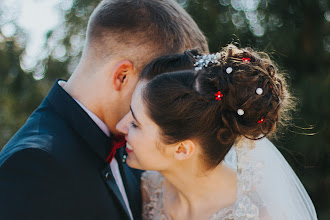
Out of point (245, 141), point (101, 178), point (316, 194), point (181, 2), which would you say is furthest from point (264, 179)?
point (181, 2)

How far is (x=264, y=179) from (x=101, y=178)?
1012 millimetres

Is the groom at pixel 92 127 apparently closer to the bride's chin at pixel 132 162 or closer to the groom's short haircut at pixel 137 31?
the groom's short haircut at pixel 137 31

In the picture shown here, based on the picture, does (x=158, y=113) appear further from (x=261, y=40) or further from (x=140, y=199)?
(x=261, y=40)

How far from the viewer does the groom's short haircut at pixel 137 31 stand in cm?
264

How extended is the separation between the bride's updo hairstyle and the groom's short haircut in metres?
0.25

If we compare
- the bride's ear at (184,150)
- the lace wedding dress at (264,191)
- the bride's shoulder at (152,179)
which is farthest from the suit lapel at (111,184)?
the bride's shoulder at (152,179)

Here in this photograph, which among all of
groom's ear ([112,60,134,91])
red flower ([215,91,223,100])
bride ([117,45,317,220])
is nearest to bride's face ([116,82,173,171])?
bride ([117,45,317,220])

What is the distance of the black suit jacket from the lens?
2031 mm

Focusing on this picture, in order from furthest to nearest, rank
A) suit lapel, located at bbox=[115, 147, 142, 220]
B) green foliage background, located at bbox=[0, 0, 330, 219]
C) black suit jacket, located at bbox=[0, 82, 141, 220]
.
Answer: green foliage background, located at bbox=[0, 0, 330, 219]
suit lapel, located at bbox=[115, 147, 142, 220]
black suit jacket, located at bbox=[0, 82, 141, 220]

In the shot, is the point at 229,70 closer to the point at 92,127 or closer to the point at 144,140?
the point at 144,140

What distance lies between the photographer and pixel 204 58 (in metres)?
2.42

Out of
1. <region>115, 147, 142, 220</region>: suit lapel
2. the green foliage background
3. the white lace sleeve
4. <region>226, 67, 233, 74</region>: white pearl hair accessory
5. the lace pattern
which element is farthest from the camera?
the green foliage background

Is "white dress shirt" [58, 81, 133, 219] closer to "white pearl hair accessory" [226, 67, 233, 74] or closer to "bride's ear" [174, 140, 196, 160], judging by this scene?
"bride's ear" [174, 140, 196, 160]

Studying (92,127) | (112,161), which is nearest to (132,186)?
(112,161)
